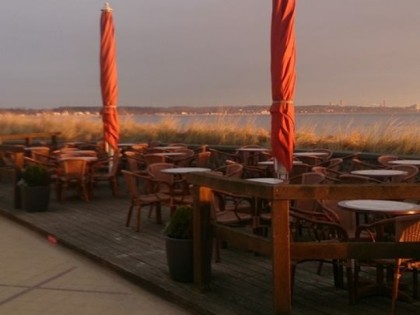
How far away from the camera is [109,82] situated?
414 inches

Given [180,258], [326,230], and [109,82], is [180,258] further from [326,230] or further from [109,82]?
[109,82]

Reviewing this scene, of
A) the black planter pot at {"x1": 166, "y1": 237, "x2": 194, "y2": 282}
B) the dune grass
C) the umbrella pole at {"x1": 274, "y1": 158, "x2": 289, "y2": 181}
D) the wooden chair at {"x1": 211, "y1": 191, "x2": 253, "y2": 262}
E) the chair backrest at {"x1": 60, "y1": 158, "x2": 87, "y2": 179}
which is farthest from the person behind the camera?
the dune grass

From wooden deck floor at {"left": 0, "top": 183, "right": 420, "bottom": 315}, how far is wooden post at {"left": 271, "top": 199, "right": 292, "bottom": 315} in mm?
293

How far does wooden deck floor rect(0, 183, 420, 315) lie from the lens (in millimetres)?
4141

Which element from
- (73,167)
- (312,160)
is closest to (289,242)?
(312,160)

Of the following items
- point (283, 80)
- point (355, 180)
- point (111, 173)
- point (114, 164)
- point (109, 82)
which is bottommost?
point (111, 173)

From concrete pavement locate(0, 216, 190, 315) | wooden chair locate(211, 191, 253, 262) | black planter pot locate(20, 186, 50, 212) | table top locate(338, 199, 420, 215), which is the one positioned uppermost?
table top locate(338, 199, 420, 215)

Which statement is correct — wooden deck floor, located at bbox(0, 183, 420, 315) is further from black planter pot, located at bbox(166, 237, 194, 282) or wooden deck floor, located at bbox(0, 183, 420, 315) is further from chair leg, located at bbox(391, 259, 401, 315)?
chair leg, located at bbox(391, 259, 401, 315)

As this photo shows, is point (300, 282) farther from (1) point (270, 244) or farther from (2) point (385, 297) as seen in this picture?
(1) point (270, 244)

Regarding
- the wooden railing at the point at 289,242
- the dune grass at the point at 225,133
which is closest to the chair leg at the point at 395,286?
the wooden railing at the point at 289,242

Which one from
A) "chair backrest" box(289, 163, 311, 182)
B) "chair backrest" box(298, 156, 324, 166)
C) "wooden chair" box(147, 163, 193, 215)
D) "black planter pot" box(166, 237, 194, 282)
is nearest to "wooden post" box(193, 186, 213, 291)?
"black planter pot" box(166, 237, 194, 282)

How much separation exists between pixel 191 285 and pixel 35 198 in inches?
183

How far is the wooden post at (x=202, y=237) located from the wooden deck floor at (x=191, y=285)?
126 millimetres

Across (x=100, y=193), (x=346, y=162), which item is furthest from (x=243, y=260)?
(x=100, y=193)
